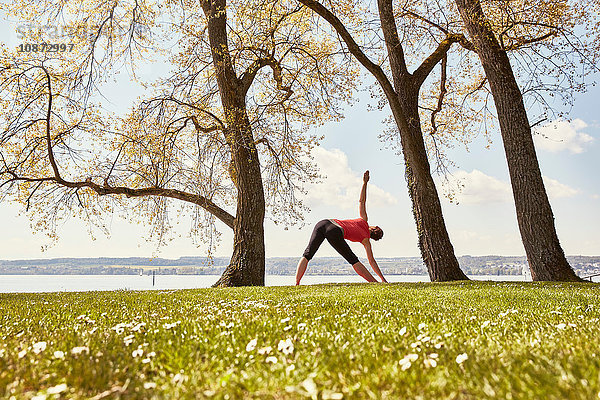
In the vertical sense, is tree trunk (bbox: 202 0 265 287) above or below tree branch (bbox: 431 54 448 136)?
below

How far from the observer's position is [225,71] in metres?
14.6

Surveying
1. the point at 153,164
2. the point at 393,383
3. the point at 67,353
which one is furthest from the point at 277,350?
the point at 153,164

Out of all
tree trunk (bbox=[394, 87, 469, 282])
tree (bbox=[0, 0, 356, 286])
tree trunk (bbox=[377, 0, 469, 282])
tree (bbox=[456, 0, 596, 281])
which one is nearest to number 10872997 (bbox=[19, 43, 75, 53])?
tree (bbox=[0, 0, 356, 286])

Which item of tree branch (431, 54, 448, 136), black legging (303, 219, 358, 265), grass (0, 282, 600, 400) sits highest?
tree branch (431, 54, 448, 136)

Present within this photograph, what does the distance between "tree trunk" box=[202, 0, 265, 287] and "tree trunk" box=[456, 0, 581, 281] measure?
271 inches

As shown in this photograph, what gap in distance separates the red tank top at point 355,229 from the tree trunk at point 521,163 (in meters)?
4.05

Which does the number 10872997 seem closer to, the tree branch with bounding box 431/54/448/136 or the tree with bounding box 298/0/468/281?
the tree with bounding box 298/0/468/281

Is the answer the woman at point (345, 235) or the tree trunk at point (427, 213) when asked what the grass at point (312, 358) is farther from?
the woman at point (345, 235)

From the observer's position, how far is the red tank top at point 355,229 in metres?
13.1

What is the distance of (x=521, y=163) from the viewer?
1195 cm

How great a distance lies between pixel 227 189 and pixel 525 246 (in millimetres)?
10773

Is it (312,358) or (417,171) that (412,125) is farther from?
(312,358)

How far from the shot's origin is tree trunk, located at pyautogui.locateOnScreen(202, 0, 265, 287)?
13.6 meters

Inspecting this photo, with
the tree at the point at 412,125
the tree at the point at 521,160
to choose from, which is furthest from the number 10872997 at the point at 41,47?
the tree at the point at 521,160
